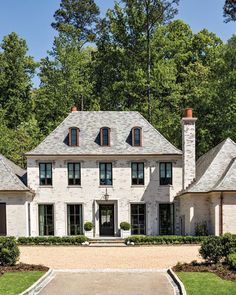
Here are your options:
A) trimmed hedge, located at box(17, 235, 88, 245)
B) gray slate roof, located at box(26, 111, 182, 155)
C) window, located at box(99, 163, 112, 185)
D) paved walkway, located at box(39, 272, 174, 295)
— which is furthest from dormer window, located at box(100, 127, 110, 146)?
paved walkway, located at box(39, 272, 174, 295)

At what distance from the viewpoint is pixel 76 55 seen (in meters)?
→ 52.8

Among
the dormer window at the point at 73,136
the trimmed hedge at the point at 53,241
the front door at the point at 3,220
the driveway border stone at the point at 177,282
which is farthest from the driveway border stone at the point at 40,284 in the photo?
the dormer window at the point at 73,136

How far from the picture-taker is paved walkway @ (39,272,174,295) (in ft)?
48.8

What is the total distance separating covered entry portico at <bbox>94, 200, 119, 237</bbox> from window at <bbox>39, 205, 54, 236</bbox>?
3.32 meters

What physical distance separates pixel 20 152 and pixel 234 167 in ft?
80.5

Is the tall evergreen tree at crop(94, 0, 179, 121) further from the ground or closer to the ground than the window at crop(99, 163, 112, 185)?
further from the ground

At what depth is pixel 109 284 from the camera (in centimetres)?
1614

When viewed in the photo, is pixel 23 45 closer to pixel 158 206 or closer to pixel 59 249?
pixel 158 206

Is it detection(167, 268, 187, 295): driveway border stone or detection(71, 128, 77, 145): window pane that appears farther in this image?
detection(71, 128, 77, 145): window pane

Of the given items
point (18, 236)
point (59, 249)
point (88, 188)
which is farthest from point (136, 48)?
point (59, 249)

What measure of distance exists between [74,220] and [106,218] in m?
2.42

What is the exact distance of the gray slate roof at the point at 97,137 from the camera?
3638cm

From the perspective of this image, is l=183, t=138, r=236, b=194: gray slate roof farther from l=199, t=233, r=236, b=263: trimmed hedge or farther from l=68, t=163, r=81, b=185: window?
l=199, t=233, r=236, b=263: trimmed hedge

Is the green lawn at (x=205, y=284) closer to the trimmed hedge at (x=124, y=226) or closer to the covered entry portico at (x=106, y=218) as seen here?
the trimmed hedge at (x=124, y=226)
